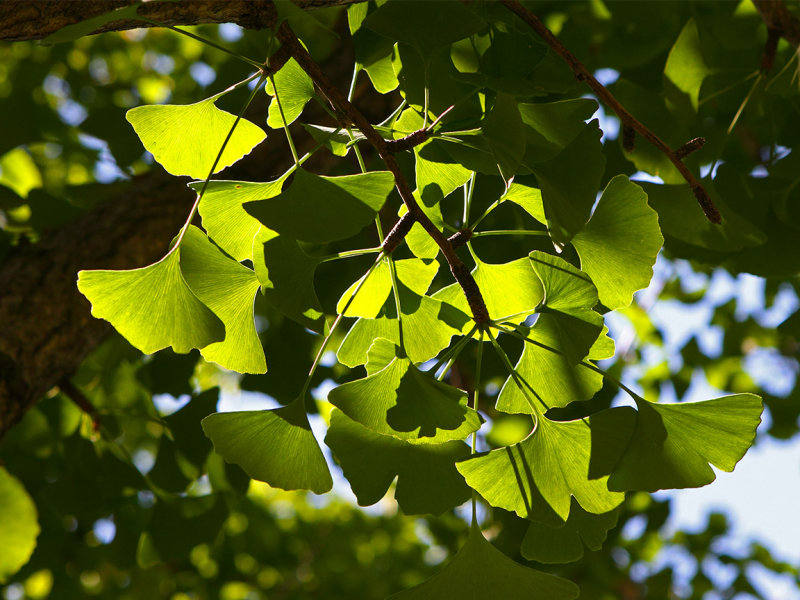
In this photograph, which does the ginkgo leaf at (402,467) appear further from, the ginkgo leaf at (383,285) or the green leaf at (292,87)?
the green leaf at (292,87)

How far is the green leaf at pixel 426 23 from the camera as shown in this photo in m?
0.50

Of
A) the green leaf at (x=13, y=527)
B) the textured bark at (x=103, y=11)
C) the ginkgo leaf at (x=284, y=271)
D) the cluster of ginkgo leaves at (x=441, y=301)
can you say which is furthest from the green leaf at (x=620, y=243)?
the green leaf at (x=13, y=527)

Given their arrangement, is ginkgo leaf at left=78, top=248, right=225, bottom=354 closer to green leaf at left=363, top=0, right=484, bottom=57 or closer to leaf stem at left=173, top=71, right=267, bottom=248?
leaf stem at left=173, top=71, right=267, bottom=248

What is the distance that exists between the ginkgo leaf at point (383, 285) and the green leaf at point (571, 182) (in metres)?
0.13

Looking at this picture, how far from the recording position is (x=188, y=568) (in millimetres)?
2037

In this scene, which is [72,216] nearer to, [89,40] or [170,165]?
[170,165]

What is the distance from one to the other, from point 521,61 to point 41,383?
84cm

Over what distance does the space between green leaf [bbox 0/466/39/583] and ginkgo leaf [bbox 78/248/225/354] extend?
62cm

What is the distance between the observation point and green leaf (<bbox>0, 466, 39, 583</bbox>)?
1.01 m

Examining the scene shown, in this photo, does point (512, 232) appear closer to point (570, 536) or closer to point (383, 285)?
point (383, 285)

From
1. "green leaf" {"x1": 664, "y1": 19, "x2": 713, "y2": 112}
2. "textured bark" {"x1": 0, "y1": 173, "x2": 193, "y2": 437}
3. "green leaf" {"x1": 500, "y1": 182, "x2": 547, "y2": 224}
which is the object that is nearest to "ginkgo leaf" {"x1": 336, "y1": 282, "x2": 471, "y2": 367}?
"green leaf" {"x1": 500, "y1": 182, "x2": 547, "y2": 224}

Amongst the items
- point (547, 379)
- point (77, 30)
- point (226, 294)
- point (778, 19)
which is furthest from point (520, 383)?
point (778, 19)

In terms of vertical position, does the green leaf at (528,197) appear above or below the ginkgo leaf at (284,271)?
above

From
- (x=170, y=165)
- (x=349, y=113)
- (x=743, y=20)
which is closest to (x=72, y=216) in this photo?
(x=170, y=165)
